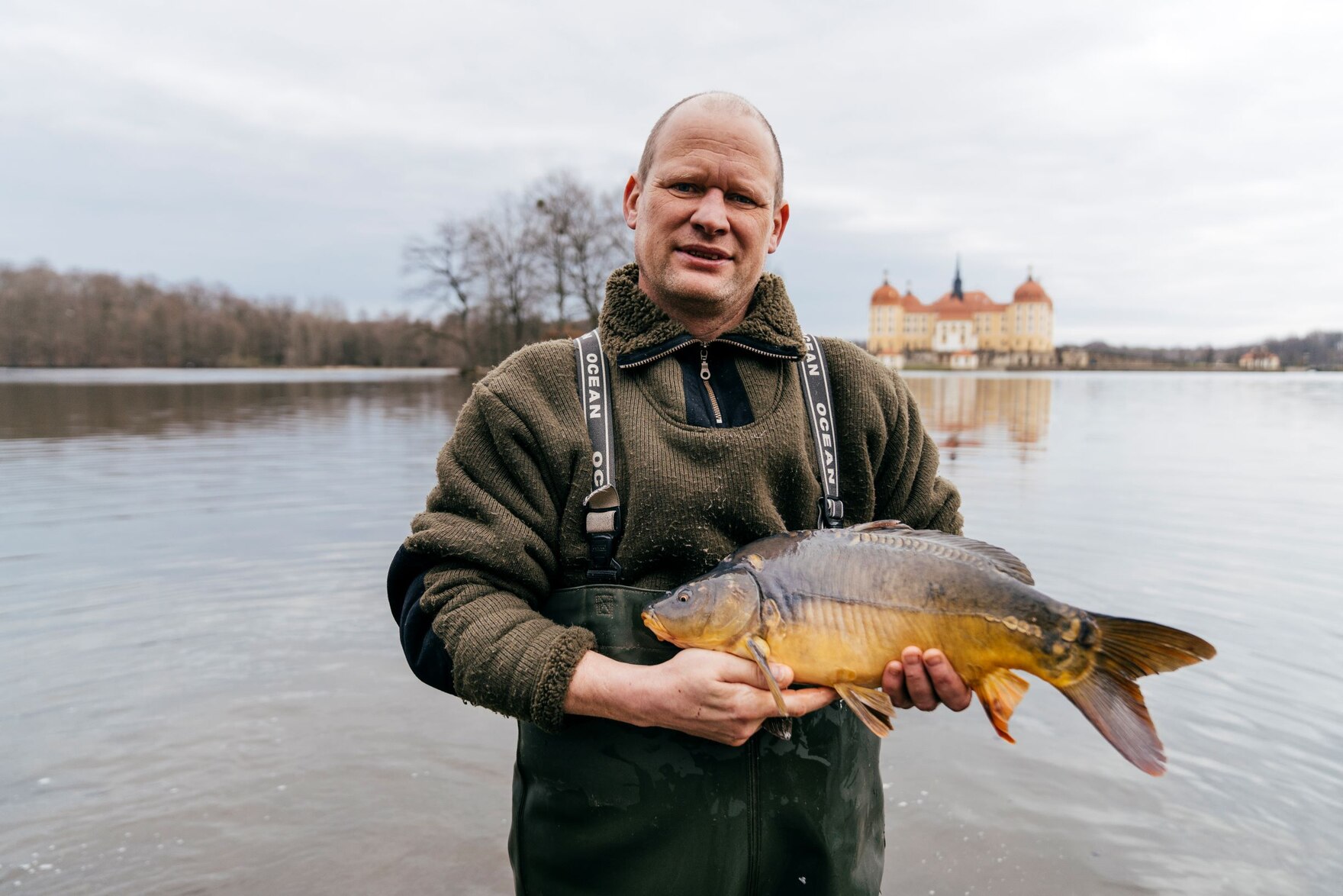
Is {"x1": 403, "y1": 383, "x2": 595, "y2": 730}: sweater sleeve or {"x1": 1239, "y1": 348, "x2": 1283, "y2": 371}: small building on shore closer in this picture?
{"x1": 403, "y1": 383, "x2": 595, "y2": 730}: sweater sleeve

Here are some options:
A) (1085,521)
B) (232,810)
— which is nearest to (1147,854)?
(232,810)

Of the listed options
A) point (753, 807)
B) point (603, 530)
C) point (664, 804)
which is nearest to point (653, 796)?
point (664, 804)

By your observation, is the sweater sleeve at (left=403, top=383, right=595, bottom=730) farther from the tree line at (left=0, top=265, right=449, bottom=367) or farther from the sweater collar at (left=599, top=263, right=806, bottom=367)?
the tree line at (left=0, top=265, right=449, bottom=367)

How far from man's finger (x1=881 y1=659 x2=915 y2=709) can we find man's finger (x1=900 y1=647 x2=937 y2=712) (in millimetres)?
11

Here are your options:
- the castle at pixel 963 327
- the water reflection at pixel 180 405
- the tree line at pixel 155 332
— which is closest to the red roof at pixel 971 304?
the castle at pixel 963 327

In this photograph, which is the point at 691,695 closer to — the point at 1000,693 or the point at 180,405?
the point at 1000,693

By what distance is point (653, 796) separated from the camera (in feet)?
7.70

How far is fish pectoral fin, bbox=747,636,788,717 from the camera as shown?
2080 mm

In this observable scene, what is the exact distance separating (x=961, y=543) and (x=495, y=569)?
1.23m

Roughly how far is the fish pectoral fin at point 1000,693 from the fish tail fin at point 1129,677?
0.38 feet

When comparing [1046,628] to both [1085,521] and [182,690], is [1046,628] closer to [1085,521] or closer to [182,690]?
[182,690]

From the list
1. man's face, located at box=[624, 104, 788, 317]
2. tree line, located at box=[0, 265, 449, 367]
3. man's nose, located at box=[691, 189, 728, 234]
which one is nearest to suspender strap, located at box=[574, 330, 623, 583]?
man's face, located at box=[624, 104, 788, 317]

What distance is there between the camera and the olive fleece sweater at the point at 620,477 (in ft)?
7.25

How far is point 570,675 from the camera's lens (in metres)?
2.16
